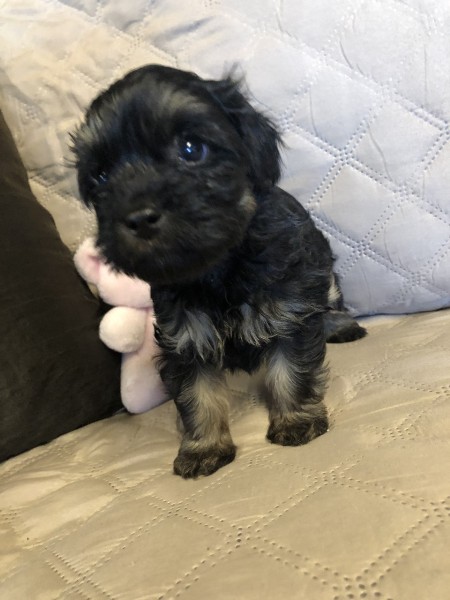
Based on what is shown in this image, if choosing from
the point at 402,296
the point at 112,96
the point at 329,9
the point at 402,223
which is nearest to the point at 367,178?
the point at 402,223

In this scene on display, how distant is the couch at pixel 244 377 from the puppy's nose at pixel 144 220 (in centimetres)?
63

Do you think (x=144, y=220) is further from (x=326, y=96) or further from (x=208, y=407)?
(x=326, y=96)

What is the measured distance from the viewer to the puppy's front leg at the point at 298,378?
173cm

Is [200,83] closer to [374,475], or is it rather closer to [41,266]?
[41,266]

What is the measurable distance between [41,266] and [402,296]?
1.31 metres

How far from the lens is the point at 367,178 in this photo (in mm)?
2215

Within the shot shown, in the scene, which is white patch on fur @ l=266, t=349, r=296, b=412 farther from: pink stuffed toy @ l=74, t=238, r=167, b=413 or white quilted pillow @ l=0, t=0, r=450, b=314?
white quilted pillow @ l=0, t=0, r=450, b=314

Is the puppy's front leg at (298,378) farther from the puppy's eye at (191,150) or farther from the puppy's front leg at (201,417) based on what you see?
the puppy's eye at (191,150)

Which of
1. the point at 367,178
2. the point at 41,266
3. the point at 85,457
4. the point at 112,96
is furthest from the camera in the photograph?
the point at 367,178

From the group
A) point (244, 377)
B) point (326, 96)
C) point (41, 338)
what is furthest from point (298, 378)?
point (326, 96)

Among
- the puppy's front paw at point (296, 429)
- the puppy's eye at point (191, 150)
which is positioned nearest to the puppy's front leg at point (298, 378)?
the puppy's front paw at point (296, 429)

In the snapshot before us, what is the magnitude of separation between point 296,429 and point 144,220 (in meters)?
0.73

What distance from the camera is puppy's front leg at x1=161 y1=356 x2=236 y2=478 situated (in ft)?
5.38

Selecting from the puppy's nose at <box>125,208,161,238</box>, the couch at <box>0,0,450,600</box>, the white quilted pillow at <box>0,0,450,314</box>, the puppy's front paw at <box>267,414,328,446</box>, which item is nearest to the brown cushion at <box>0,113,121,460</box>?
the couch at <box>0,0,450,600</box>
